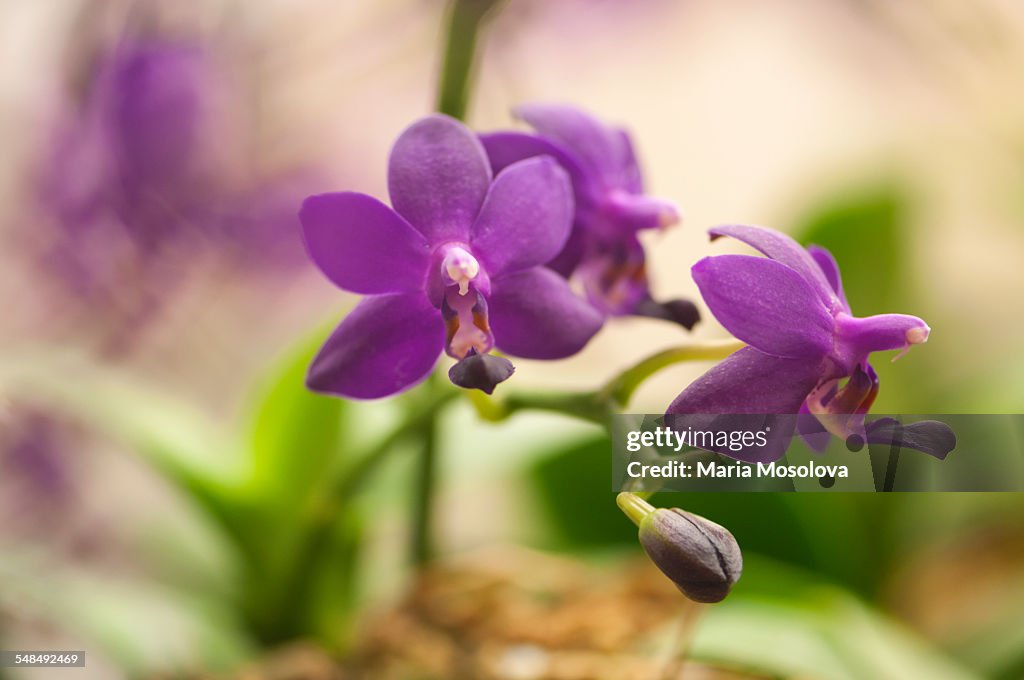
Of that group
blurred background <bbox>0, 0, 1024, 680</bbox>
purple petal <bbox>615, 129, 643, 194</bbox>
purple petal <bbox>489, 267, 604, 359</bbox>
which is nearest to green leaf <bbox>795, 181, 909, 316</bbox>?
blurred background <bbox>0, 0, 1024, 680</bbox>

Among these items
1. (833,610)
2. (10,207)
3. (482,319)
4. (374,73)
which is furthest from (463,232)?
(374,73)

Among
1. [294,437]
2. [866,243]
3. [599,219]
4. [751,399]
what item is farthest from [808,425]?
[866,243]

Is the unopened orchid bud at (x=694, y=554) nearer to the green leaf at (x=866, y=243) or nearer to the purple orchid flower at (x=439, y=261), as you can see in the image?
the purple orchid flower at (x=439, y=261)

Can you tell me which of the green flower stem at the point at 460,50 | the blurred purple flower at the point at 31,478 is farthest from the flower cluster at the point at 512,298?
the blurred purple flower at the point at 31,478

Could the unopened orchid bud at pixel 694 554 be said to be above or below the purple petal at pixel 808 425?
below

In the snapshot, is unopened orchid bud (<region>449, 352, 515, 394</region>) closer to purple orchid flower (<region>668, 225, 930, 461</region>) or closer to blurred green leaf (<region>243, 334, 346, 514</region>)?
purple orchid flower (<region>668, 225, 930, 461</region>)

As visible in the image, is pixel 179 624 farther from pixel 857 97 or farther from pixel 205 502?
pixel 857 97

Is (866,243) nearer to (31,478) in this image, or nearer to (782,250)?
(782,250)
